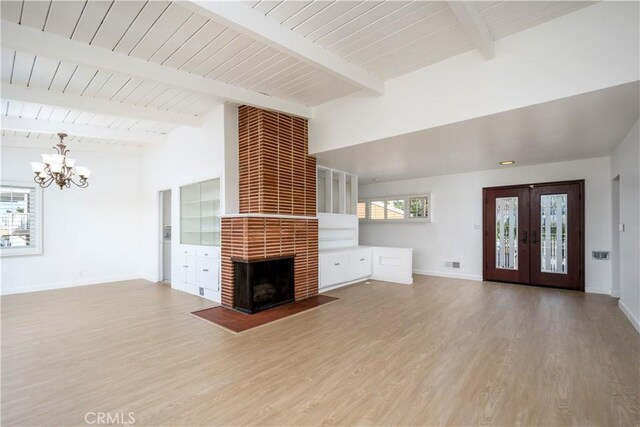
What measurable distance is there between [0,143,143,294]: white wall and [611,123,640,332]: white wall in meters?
9.04

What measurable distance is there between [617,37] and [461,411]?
3310mm

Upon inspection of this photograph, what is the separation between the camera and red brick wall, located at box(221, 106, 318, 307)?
4629 millimetres

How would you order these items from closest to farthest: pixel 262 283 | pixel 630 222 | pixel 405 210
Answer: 1. pixel 630 222
2. pixel 262 283
3. pixel 405 210

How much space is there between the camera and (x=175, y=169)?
6164 mm

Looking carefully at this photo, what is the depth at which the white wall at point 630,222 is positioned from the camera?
361 cm

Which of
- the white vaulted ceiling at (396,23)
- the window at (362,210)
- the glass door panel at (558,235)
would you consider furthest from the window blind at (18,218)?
the glass door panel at (558,235)

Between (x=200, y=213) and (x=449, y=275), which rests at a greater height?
(x=200, y=213)

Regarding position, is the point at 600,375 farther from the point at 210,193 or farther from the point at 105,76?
the point at 105,76

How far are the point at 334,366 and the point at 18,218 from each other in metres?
7.02

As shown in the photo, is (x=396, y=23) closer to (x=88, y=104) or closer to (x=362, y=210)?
(x=88, y=104)

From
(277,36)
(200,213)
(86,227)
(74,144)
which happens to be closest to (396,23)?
(277,36)

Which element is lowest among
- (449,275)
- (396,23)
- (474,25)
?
(449,275)

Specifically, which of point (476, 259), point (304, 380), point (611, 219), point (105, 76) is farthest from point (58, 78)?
point (611, 219)

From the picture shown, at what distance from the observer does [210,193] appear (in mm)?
5434
